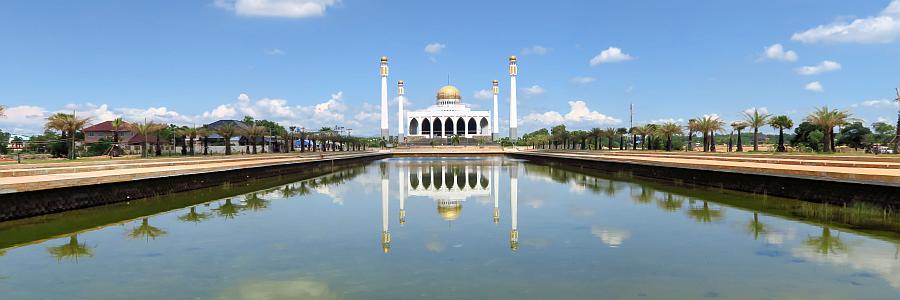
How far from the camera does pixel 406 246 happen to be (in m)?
10.2

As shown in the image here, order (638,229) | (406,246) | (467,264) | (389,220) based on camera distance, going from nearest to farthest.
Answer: (467,264) → (406,246) → (638,229) → (389,220)

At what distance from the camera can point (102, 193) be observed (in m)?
16.4

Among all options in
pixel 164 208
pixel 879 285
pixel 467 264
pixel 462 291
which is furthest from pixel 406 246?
pixel 164 208

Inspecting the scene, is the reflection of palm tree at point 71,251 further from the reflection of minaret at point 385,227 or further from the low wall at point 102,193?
the reflection of minaret at point 385,227

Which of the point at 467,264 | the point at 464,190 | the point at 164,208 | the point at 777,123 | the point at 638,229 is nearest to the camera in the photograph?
the point at 467,264

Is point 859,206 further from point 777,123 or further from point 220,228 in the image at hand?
point 777,123

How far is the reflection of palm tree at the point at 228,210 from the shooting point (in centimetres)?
1470

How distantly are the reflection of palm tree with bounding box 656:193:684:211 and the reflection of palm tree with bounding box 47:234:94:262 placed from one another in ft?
43.0

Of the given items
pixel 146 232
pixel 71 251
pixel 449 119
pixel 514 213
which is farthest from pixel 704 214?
pixel 449 119

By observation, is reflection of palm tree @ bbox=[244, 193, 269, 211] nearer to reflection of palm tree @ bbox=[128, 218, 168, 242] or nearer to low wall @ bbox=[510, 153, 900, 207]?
reflection of palm tree @ bbox=[128, 218, 168, 242]

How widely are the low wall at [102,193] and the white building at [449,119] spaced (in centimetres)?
9893

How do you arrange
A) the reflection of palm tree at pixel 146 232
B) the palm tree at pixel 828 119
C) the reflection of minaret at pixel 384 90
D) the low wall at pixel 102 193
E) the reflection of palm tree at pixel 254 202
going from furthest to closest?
the reflection of minaret at pixel 384 90, the palm tree at pixel 828 119, the reflection of palm tree at pixel 254 202, the low wall at pixel 102 193, the reflection of palm tree at pixel 146 232

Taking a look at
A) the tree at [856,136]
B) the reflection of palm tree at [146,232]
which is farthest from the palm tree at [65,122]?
the tree at [856,136]

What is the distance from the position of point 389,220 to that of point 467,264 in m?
5.26
